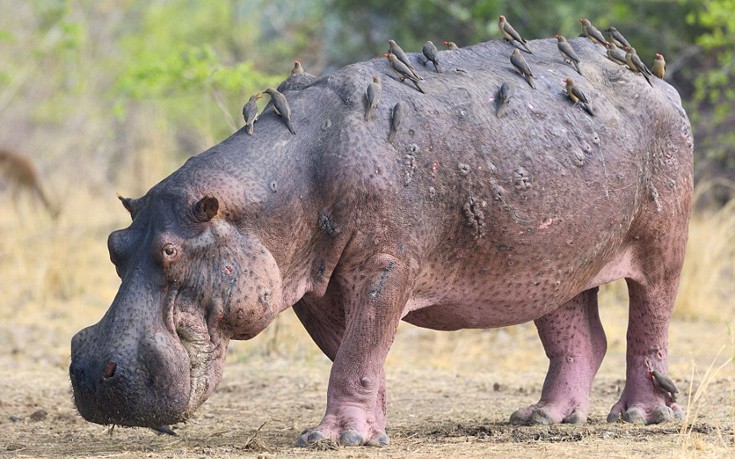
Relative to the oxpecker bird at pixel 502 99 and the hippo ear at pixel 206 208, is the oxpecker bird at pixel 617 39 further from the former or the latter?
the hippo ear at pixel 206 208

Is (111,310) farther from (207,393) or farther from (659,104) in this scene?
(659,104)

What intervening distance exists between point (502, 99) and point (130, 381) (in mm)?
2018

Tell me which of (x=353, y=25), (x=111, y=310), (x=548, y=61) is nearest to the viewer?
(x=111, y=310)

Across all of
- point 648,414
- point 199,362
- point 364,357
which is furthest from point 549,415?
point 199,362

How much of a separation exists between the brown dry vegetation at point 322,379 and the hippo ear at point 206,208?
0.94 m

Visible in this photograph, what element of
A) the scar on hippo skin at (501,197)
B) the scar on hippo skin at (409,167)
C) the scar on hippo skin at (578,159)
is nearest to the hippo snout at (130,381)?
the scar on hippo skin at (409,167)

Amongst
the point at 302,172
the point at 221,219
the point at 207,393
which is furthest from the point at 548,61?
the point at 207,393

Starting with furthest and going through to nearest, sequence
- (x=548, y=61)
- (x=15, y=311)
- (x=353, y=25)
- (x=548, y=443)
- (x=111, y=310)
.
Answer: (x=353, y=25) < (x=15, y=311) < (x=548, y=61) < (x=548, y=443) < (x=111, y=310)

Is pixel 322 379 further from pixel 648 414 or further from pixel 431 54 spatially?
pixel 431 54

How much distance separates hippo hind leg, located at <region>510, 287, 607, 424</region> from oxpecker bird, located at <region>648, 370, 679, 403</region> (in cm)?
34

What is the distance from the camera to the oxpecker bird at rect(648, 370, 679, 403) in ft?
19.3

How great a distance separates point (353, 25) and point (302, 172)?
1215 centimetres

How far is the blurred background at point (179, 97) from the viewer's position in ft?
34.4

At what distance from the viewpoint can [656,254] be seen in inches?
233
